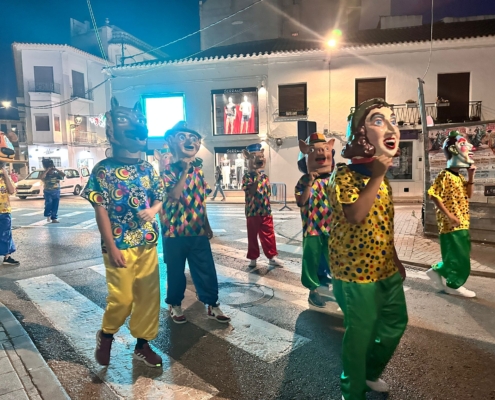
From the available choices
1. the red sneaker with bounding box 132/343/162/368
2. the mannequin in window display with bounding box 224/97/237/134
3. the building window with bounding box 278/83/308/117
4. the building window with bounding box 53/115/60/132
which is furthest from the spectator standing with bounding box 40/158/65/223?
the building window with bounding box 53/115/60/132

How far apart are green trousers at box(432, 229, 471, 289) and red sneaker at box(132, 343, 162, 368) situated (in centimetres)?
365

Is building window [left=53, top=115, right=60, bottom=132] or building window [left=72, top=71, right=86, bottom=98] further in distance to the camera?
building window [left=72, top=71, right=86, bottom=98]

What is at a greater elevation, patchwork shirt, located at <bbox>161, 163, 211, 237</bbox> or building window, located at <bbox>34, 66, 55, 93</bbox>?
building window, located at <bbox>34, 66, 55, 93</bbox>

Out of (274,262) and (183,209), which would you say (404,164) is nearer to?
(274,262)

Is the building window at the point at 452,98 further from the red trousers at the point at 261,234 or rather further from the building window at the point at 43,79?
the building window at the point at 43,79

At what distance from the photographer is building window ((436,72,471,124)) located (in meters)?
18.7

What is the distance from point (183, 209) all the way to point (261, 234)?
2.61 m

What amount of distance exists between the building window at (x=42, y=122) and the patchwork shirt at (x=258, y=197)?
3108 centimetres

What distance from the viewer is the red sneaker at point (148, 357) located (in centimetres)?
335

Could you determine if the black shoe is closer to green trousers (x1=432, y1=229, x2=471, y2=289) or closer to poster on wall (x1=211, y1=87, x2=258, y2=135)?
green trousers (x1=432, y1=229, x2=471, y2=289)

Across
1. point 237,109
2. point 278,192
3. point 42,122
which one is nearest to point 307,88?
point 237,109

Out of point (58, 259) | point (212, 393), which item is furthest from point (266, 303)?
point (58, 259)

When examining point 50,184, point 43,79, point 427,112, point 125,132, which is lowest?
point 50,184

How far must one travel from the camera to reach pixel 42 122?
105ft
